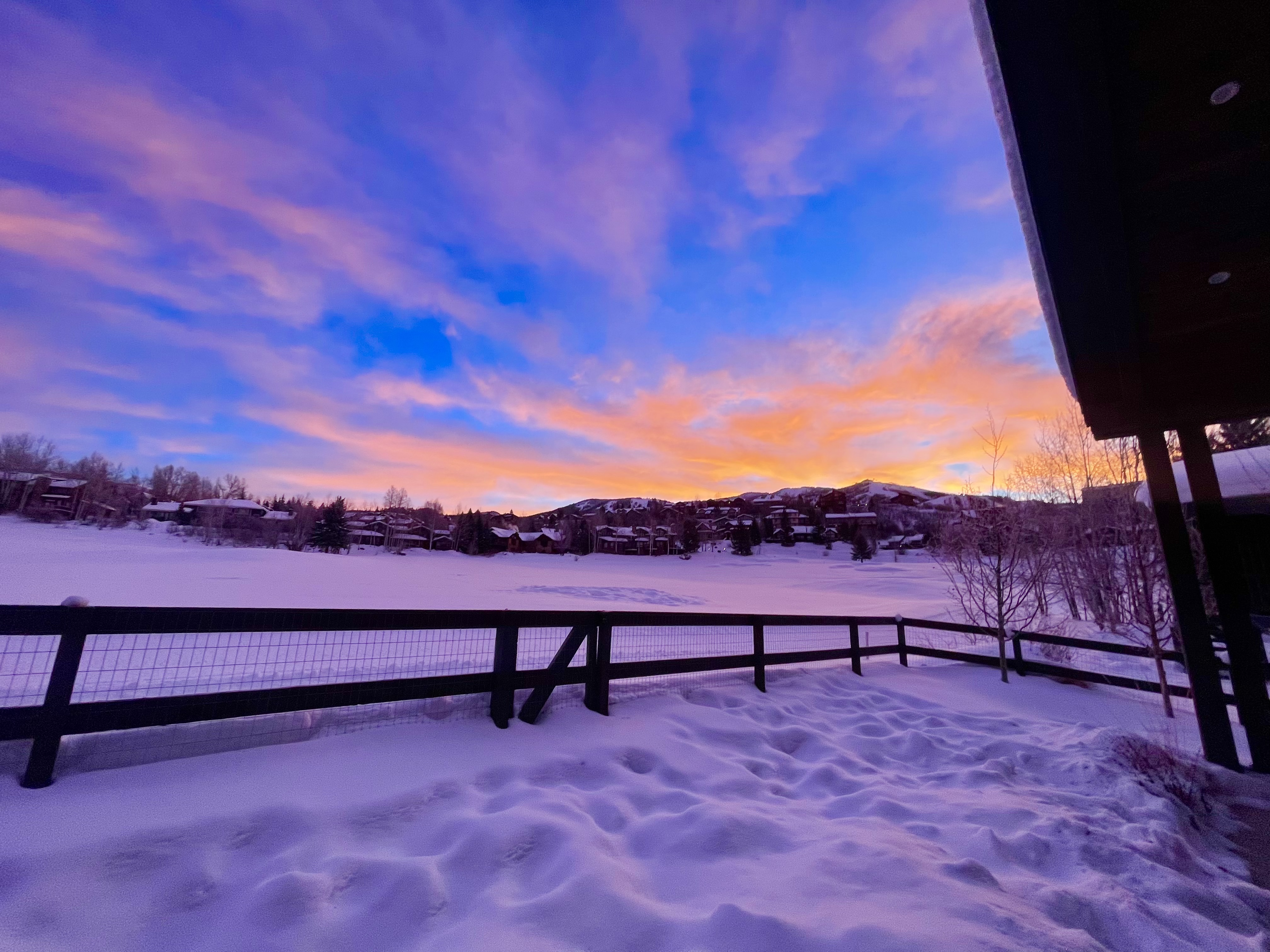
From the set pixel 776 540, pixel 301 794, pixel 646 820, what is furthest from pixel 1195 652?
pixel 776 540

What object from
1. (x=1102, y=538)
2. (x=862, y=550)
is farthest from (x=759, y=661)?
(x=862, y=550)

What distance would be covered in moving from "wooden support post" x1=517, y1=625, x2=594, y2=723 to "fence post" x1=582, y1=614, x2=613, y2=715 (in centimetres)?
12

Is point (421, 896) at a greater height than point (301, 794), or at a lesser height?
lesser

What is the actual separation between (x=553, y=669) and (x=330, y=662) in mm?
3482

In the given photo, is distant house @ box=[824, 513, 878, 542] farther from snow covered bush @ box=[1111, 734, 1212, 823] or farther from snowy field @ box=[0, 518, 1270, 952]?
snowy field @ box=[0, 518, 1270, 952]

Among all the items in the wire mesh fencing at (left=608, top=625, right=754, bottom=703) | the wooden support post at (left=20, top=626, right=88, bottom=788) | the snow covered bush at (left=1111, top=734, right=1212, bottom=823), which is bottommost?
the snow covered bush at (left=1111, top=734, right=1212, bottom=823)

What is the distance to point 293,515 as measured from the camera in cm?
6888

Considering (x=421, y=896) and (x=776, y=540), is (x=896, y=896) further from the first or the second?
(x=776, y=540)

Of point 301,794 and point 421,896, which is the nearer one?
point 421,896

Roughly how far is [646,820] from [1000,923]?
173 centimetres

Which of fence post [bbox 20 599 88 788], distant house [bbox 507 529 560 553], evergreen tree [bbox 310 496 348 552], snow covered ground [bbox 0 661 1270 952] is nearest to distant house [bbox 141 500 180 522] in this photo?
evergreen tree [bbox 310 496 348 552]

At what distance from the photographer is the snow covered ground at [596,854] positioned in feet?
6.69

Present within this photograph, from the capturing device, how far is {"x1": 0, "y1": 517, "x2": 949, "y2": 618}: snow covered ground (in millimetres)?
14031

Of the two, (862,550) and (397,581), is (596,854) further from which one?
(862,550)
